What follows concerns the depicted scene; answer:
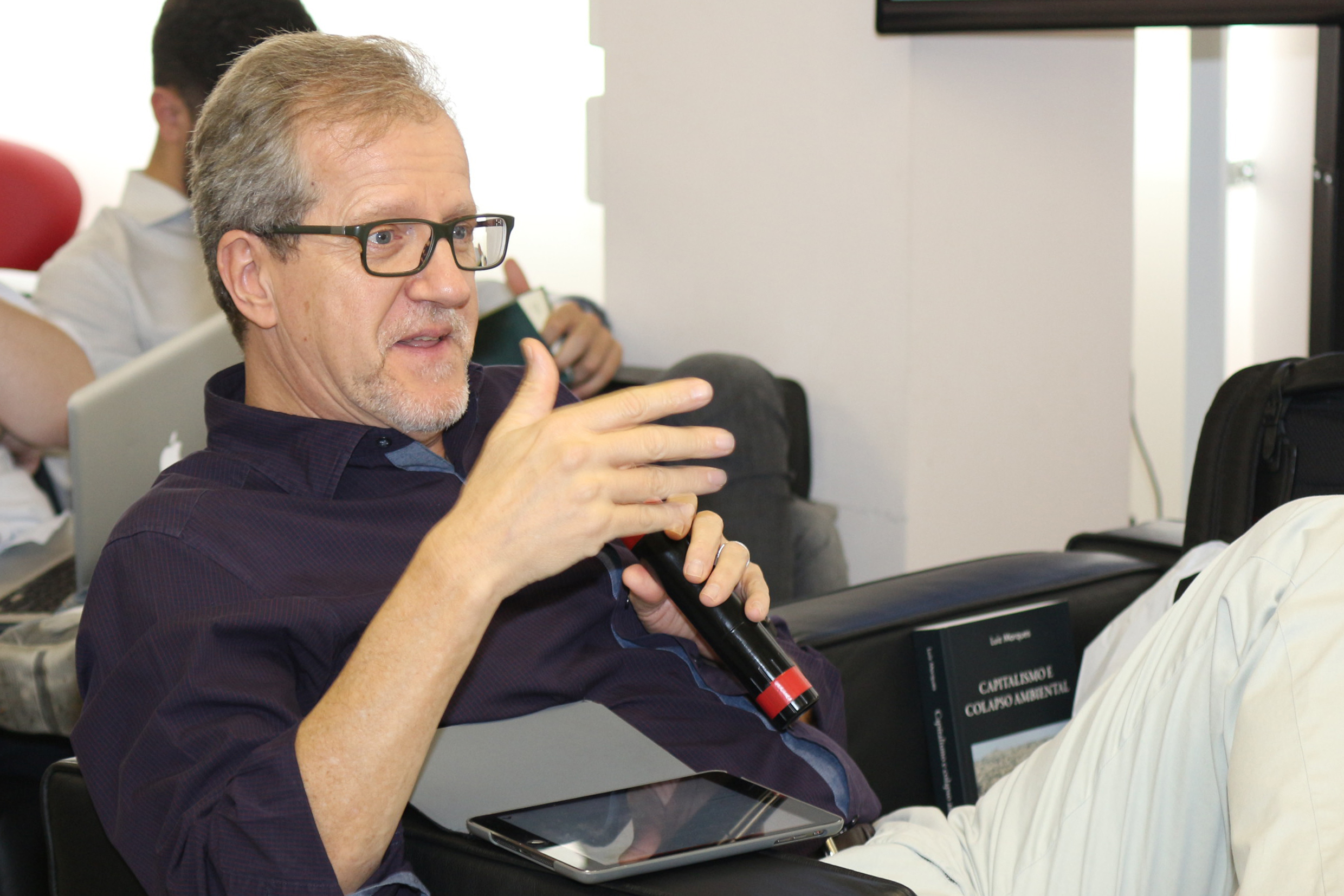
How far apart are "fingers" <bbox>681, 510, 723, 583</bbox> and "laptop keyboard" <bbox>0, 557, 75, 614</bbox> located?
0.88m

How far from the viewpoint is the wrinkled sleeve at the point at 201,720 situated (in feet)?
2.89

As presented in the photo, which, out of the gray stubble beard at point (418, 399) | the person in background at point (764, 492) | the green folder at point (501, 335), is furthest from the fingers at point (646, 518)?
the green folder at point (501, 335)

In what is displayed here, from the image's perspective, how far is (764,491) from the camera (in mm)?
2141

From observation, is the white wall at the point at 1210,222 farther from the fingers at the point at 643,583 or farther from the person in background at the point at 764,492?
the fingers at the point at 643,583

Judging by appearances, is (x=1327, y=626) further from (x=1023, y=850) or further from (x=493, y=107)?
(x=493, y=107)

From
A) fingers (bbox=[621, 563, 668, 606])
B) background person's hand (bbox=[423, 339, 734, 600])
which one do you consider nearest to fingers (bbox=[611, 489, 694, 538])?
background person's hand (bbox=[423, 339, 734, 600])

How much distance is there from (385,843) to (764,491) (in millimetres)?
1301

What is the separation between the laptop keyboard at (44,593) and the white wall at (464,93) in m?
2.18

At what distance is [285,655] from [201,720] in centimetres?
12

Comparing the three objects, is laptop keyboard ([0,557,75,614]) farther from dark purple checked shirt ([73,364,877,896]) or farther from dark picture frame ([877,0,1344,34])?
dark picture frame ([877,0,1344,34])

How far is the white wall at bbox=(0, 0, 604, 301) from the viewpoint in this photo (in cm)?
367

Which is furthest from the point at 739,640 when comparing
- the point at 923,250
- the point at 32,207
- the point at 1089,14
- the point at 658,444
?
the point at 32,207

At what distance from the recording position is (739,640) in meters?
1.08

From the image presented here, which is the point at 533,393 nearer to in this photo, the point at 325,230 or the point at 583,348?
the point at 325,230
